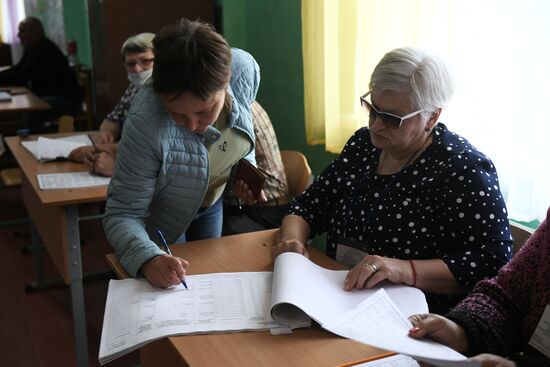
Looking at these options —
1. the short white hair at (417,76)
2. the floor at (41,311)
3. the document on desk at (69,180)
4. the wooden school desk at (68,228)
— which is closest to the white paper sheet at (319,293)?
the short white hair at (417,76)

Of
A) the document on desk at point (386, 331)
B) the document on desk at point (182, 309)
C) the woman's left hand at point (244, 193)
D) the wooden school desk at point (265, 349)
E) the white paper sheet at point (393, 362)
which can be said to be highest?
the woman's left hand at point (244, 193)

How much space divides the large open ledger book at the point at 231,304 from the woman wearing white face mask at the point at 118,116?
1194mm

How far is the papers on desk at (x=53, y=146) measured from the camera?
272cm

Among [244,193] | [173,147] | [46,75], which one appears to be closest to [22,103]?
[46,75]

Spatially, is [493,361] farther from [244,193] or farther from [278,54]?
[278,54]

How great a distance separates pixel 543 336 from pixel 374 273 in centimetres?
38

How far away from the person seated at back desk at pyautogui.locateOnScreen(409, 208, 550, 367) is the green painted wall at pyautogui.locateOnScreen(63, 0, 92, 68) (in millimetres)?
5432

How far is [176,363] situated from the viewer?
1283 millimetres

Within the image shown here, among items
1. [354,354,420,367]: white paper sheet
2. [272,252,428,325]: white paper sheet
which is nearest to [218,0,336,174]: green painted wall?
[272,252,428,325]: white paper sheet

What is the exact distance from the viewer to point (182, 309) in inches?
51.0

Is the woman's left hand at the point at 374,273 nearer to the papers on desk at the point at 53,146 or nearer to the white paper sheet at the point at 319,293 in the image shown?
the white paper sheet at the point at 319,293

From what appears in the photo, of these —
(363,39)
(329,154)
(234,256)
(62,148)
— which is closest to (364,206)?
(234,256)

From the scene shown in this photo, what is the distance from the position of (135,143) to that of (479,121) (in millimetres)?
1249

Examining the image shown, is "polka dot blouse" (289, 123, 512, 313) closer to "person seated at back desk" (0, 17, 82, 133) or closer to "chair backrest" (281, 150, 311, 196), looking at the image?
"chair backrest" (281, 150, 311, 196)
